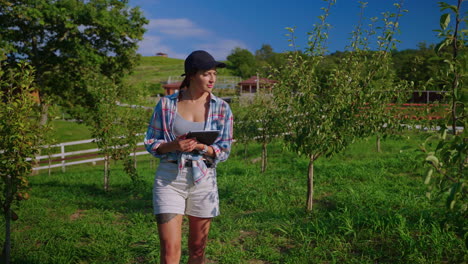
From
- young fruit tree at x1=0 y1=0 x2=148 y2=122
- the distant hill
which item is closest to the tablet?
young fruit tree at x1=0 y1=0 x2=148 y2=122

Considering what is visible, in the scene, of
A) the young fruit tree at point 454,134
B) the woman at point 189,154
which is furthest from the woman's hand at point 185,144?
the young fruit tree at point 454,134

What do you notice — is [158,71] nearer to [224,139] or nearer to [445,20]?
[224,139]

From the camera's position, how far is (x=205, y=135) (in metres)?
2.76

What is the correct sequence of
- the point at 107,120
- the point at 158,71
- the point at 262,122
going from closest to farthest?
the point at 107,120 → the point at 262,122 → the point at 158,71

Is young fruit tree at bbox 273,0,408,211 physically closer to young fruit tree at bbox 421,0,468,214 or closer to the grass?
young fruit tree at bbox 421,0,468,214

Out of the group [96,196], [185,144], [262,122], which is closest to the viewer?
[185,144]

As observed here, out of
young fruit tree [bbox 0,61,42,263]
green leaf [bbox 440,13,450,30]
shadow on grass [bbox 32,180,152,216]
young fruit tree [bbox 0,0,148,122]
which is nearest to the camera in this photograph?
green leaf [bbox 440,13,450,30]

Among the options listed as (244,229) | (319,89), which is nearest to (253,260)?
(244,229)

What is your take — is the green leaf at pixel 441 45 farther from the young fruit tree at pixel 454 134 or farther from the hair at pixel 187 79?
the hair at pixel 187 79

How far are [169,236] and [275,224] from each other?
280 centimetres

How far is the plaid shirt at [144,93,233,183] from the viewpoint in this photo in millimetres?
2803

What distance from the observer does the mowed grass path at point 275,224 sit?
4230 millimetres

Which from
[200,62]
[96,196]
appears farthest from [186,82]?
[96,196]

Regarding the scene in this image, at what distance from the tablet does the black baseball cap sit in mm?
487
